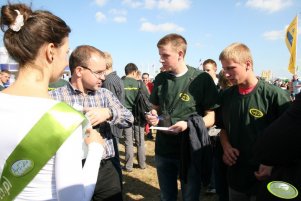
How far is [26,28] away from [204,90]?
2.11 m

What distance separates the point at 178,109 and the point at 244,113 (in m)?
0.75

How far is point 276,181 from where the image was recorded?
4.39ft

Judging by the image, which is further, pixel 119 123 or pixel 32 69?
pixel 119 123

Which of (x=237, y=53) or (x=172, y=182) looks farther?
(x=172, y=182)

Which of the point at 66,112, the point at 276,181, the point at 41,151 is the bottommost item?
the point at 276,181

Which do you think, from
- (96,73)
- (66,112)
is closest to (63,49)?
(66,112)

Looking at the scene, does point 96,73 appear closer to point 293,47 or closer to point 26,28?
point 26,28

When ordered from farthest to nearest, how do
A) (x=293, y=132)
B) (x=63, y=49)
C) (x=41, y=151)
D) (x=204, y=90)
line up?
1. (x=204, y=90)
2. (x=63, y=49)
3. (x=293, y=132)
4. (x=41, y=151)

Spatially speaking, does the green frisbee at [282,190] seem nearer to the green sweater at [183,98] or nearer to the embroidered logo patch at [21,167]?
the embroidered logo patch at [21,167]

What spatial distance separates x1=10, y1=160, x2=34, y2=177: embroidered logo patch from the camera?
3.89ft

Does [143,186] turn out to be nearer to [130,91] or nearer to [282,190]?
[130,91]

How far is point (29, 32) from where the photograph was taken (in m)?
1.34

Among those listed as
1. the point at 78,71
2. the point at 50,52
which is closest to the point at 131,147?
the point at 78,71

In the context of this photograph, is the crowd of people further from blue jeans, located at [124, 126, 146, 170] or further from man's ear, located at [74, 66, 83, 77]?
blue jeans, located at [124, 126, 146, 170]
